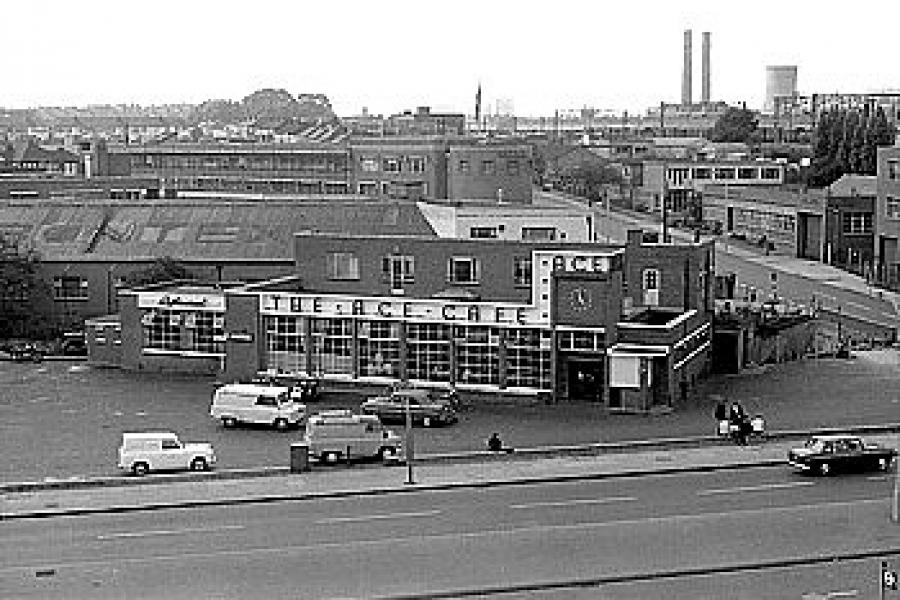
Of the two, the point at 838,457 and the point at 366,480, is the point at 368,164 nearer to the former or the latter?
the point at 366,480

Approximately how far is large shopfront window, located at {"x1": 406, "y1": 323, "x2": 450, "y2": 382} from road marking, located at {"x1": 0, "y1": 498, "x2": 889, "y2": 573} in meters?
17.2

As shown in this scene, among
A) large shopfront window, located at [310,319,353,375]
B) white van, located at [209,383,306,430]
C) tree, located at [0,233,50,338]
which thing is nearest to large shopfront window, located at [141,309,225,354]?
large shopfront window, located at [310,319,353,375]

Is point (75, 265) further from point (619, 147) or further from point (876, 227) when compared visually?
point (619, 147)

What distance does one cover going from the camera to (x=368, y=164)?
352 feet

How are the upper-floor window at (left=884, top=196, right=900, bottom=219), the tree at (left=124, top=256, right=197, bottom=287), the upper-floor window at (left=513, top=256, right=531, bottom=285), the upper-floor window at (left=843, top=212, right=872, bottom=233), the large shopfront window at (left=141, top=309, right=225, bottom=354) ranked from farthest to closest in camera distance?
the upper-floor window at (left=843, top=212, right=872, bottom=233)
the upper-floor window at (left=884, top=196, right=900, bottom=219)
the tree at (left=124, top=256, right=197, bottom=287)
the large shopfront window at (left=141, top=309, right=225, bottom=354)
the upper-floor window at (left=513, top=256, right=531, bottom=285)

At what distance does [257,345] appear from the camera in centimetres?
4988

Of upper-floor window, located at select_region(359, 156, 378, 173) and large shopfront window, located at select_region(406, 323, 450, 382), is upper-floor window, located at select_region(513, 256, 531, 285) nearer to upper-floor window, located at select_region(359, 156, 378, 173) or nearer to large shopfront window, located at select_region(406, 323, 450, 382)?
large shopfront window, located at select_region(406, 323, 450, 382)

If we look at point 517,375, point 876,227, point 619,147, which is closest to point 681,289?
point 517,375

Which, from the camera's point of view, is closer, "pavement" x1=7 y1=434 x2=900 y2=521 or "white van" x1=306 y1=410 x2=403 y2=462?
"pavement" x1=7 y1=434 x2=900 y2=521

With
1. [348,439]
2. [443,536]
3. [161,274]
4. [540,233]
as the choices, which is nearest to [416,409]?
[348,439]

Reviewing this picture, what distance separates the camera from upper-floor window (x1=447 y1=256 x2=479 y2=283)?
51062 millimetres

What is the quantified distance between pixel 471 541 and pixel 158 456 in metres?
10.3

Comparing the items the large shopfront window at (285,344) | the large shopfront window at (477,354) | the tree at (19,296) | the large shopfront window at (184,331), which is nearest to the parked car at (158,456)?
the large shopfront window at (477,354)

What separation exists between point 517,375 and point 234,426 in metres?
9.55
